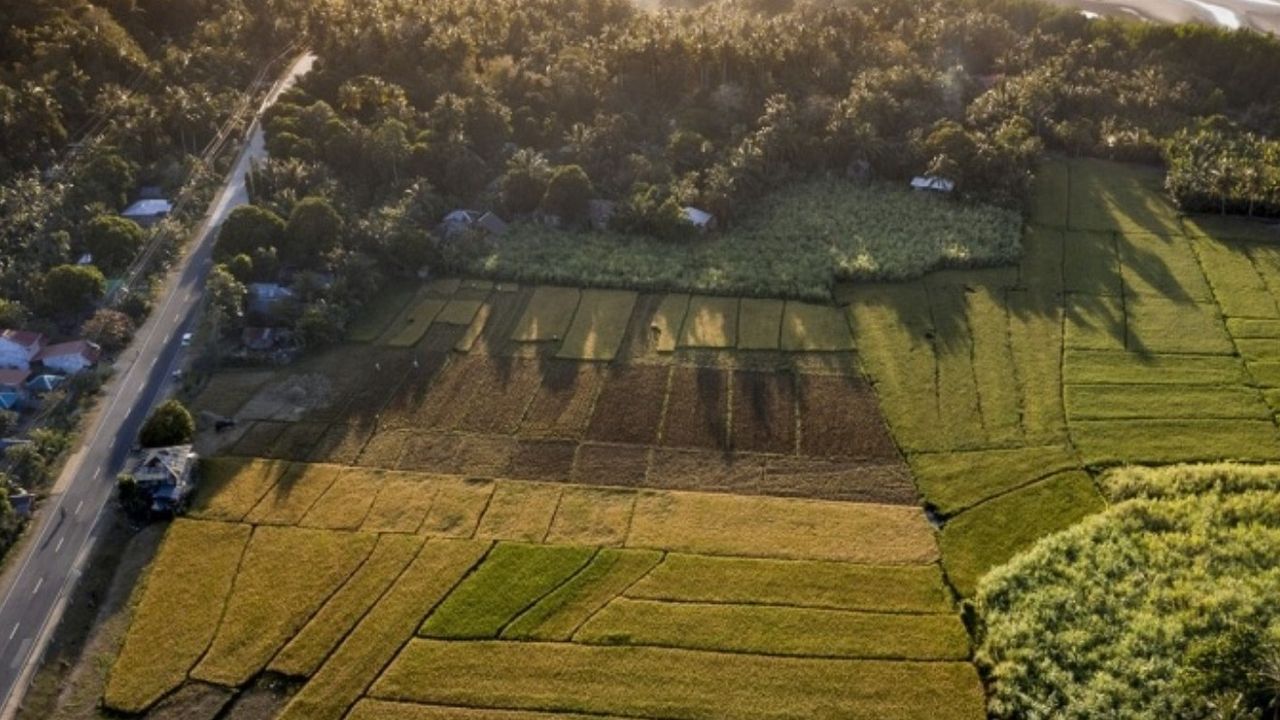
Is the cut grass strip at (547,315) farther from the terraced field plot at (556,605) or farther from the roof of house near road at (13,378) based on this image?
the roof of house near road at (13,378)

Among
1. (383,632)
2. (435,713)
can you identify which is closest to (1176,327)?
(435,713)

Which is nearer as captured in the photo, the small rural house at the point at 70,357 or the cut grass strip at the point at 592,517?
the cut grass strip at the point at 592,517

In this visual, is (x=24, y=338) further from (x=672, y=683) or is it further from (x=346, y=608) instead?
(x=672, y=683)

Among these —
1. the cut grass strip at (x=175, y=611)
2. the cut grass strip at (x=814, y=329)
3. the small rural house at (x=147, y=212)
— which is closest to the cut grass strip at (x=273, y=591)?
the cut grass strip at (x=175, y=611)

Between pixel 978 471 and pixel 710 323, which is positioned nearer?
pixel 978 471

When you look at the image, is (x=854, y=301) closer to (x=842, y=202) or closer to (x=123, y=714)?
(x=842, y=202)

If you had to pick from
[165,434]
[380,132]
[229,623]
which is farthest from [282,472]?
[380,132]
